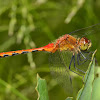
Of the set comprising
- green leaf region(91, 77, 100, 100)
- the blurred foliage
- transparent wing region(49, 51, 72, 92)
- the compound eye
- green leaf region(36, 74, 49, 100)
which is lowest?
green leaf region(91, 77, 100, 100)

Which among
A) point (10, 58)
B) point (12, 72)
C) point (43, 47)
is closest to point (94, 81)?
point (43, 47)

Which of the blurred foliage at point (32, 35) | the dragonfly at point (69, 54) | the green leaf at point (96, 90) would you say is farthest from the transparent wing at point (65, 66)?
the blurred foliage at point (32, 35)

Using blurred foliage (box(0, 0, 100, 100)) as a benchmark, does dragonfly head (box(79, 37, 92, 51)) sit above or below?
below

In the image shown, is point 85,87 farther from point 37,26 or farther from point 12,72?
point 37,26

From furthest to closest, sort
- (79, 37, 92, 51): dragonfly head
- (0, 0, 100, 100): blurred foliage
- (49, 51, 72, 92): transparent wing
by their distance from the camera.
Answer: (0, 0, 100, 100): blurred foliage
(79, 37, 92, 51): dragonfly head
(49, 51, 72, 92): transparent wing

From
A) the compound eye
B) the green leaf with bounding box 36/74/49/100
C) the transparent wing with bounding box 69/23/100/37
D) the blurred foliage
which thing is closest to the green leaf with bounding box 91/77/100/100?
the green leaf with bounding box 36/74/49/100

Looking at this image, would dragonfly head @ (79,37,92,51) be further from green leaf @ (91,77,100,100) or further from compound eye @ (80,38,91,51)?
green leaf @ (91,77,100,100)

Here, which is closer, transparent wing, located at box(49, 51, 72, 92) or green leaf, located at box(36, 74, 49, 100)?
green leaf, located at box(36, 74, 49, 100)

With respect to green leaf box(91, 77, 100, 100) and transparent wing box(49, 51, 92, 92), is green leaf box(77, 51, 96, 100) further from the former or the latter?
transparent wing box(49, 51, 92, 92)

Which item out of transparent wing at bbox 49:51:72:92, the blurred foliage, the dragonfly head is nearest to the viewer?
transparent wing at bbox 49:51:72:92
